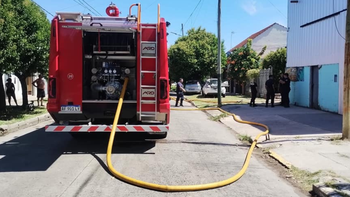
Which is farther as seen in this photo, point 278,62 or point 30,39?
point 278,62

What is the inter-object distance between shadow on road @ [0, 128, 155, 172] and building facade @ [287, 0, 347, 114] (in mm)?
8616

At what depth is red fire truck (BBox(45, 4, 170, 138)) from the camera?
724 centimetres

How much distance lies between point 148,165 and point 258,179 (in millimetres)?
2082

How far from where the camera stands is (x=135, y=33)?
7516 mm

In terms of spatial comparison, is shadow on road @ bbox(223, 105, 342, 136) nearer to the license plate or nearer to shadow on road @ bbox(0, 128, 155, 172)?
shadow on road @ bbox(0, 128, 155, 172)

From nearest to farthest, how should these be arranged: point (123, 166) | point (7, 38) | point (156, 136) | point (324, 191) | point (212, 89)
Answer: point (324, 191), point (123, 166), point (156, 136), point (7, 38), point (212, 89)

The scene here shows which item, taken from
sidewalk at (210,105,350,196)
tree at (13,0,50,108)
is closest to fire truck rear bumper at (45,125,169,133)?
sidewalk at (210,105,350,196)

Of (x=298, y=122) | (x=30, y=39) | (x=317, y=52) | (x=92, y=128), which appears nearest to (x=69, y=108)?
(x=92, y=128)

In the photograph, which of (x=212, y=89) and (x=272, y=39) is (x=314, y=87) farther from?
(x=272, y=39)

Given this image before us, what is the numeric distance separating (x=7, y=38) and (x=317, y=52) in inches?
490

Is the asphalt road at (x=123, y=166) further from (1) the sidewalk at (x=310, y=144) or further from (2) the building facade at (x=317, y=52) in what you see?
(2) the building facade at (x=317, y=52)

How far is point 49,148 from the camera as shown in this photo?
8156mm

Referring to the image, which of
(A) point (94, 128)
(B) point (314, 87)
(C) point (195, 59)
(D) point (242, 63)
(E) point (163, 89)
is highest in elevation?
(C) point (195, 59)

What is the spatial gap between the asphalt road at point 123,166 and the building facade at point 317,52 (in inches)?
253
